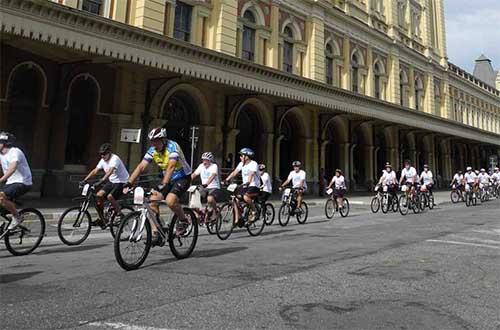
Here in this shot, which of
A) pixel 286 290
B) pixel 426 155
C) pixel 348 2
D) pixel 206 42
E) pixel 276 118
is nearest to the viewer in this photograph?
pixel 286 290

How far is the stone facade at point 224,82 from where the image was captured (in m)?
14.6

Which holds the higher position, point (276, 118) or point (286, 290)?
point (276, 118)

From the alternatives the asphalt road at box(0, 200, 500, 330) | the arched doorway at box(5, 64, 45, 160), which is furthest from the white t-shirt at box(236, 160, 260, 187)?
the arched doorway at box(5, 64, 45, 160)

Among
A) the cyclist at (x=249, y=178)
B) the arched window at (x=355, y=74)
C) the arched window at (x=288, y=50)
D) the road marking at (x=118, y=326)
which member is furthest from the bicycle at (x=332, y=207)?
the arched window at (x=355, y=74)

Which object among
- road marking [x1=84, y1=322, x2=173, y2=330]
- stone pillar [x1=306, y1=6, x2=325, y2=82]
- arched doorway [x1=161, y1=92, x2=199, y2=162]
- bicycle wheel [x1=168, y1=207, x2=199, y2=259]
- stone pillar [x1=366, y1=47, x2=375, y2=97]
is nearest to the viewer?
road marking [x1=84, y1=322, x2=173, y2=330]

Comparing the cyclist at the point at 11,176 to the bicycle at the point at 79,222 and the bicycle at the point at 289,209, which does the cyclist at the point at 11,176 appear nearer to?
the bicycle at the point at 79,222

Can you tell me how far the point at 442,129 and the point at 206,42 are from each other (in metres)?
21.0

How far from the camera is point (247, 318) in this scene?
395 centimetres

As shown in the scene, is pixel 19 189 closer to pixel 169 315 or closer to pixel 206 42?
pixel 169 315

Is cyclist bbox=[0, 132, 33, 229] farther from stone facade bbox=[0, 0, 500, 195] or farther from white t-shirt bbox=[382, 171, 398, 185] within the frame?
white t-shirt bbox=[382, 171, 398, 185]

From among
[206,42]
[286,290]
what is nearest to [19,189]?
[286,290]

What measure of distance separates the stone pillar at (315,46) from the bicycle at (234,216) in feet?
65.1

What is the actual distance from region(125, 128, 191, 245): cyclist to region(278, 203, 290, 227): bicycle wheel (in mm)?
5782

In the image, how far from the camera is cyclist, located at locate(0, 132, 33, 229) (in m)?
6.83
